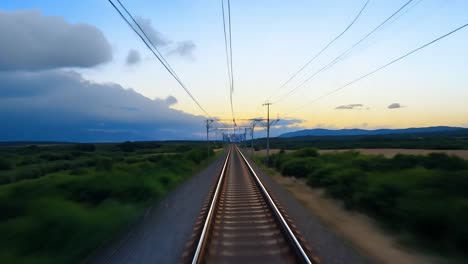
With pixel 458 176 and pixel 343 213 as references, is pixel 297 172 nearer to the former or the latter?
pixel 343 213

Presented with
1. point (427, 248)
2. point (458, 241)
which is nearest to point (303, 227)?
point (427, 248)

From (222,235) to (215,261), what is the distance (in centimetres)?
194

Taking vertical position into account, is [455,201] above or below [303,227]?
above

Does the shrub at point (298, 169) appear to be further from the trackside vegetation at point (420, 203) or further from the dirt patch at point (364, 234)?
the dirt patch at point (364, 234)

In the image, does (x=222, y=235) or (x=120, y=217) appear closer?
(x=222, y=235)

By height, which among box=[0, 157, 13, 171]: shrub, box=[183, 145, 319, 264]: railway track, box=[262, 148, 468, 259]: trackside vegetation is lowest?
box=[0, 157, 13, 171]: shrub

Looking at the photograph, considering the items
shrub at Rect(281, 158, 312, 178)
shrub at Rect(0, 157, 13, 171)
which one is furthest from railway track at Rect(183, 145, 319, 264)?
shrub at Rect(0, 157, 13, 171)

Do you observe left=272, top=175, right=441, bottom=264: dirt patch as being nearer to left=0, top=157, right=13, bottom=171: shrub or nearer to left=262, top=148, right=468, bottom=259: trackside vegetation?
left=262, top=148, right=468, bottom=259: trackside vegetation

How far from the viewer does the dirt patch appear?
7.20m

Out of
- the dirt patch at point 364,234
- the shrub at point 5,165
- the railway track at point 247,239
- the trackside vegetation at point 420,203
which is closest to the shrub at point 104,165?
the railway track at point 247,239

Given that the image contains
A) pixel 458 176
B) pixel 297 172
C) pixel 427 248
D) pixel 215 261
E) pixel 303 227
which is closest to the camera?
pixel 215 261

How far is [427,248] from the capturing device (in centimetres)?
777

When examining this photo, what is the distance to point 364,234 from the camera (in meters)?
9.36

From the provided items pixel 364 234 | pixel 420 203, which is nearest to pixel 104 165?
pixel 364 234
